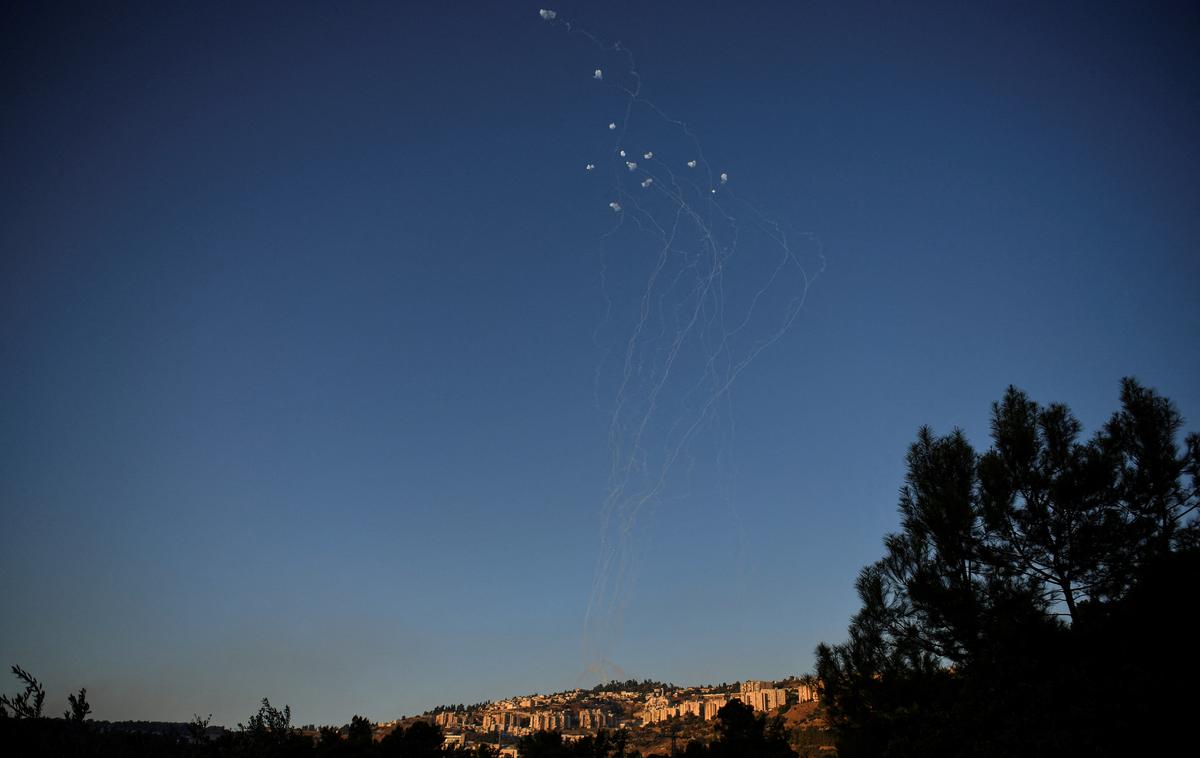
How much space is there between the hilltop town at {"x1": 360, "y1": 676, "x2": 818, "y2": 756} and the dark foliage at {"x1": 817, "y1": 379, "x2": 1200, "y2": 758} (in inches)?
940

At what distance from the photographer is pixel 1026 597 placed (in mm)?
12414

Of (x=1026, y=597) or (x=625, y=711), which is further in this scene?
(x=625, y=711)

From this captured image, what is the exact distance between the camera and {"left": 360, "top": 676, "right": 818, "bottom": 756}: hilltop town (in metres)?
44.8

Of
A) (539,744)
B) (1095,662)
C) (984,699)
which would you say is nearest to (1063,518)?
(1095,662)

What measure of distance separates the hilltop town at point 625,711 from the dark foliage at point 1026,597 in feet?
78.3

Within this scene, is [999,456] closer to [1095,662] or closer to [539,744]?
[1095,662]

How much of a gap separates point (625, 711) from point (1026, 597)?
71998 millimetres

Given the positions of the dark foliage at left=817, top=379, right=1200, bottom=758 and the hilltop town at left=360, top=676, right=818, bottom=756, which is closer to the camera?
the dark foliage at left=817, top=379, right=1200, bottom=758

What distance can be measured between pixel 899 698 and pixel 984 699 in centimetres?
293

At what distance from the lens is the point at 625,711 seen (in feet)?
246

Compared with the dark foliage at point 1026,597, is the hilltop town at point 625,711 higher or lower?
lower

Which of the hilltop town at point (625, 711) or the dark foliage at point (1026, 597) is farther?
the hilltop town at point (625, 711)

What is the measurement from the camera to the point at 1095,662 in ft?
34.0

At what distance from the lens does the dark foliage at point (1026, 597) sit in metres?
9.82
